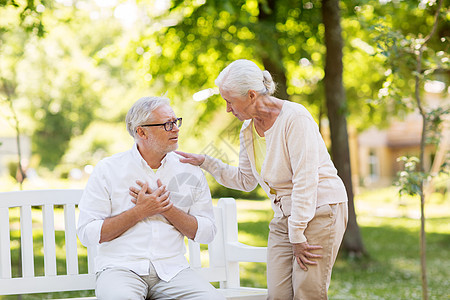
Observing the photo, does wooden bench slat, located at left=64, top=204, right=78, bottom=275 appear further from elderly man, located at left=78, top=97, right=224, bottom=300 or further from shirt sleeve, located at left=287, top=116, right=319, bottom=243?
shirt sleeve, located at left=287, top=116, right=319, bottom=243

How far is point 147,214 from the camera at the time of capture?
305cm

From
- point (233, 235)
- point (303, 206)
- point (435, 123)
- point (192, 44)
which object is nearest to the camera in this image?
point (303, 206)

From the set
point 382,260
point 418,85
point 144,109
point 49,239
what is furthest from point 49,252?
point 382,260

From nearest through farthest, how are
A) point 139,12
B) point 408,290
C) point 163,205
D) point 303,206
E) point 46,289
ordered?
point 303,206 → point 163,205 → point 46,289 → point 408,290 → point 139,12

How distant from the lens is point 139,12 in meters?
11.9

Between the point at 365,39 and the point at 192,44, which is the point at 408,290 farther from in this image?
the point at 365,39

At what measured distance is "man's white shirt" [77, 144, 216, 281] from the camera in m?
3.07

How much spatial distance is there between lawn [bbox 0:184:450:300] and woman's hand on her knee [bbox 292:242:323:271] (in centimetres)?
406

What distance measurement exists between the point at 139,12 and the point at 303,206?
9788 millimetres

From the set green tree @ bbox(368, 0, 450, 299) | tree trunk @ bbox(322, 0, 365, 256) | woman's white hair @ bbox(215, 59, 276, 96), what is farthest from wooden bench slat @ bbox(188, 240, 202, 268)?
tree trunk @ bbox(322, 0, 365, 256)

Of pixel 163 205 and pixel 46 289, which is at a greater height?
pixel 163 205

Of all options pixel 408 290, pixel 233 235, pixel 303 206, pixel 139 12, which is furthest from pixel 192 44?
pixel 303 206

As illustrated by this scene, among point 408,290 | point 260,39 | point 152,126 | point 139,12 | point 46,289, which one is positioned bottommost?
point 408,290

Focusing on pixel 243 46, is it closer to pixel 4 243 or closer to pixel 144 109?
pixel 144 109
